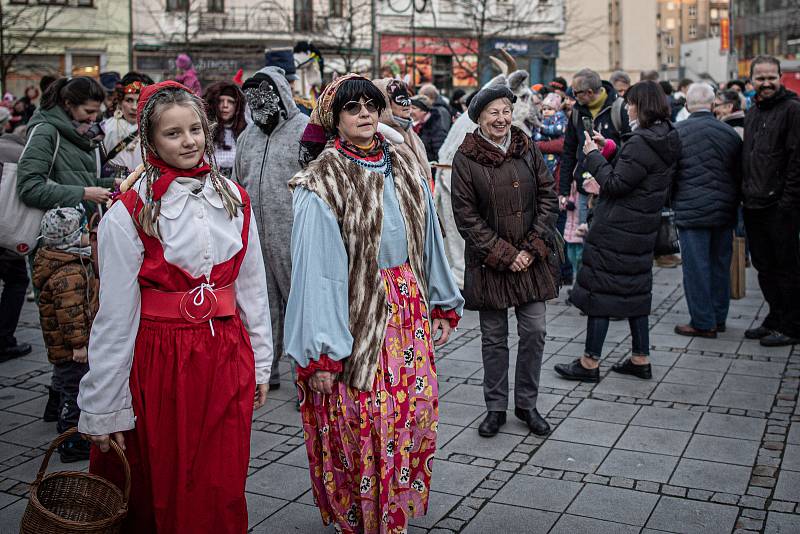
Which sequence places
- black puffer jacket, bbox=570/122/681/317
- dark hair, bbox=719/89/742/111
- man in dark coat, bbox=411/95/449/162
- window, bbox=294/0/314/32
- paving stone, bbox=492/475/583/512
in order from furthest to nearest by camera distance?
window, bbox=294/0/314/32
man in dark coat, bbox=411/95/449/162
dark hair, bbox=719/89/742/111
black puffer jacket, bbox=570/122/681/317
paving stone, bbox=492/475/583/512

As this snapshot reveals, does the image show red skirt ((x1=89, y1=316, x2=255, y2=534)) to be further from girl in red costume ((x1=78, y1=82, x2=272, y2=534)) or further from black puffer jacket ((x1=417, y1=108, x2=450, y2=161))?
black puffer jacket ((x1=417, y1=108, x2=450, y2=161))

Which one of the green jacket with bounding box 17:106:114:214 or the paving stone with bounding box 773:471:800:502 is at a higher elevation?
the green jacket with bounding box 17:106:114:214

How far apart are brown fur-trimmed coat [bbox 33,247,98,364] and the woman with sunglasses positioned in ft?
6.77

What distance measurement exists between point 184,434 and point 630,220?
4.22 metres

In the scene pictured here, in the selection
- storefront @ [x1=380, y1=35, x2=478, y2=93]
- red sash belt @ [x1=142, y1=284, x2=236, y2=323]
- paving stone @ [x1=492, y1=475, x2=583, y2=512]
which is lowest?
paving stone @ [x1=492, y1=475, x2=583, y2=512]

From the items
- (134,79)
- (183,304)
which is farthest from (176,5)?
(183,304)

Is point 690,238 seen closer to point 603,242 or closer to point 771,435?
point 603,242

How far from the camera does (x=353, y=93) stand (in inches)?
151

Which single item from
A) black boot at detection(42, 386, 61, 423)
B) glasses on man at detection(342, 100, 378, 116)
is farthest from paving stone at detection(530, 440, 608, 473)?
black boot at detection(42, 386, 61, 423)

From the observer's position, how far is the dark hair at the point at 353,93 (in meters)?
3.84

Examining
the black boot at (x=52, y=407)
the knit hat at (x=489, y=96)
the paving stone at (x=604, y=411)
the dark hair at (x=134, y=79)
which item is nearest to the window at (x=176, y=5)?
the dark hair at (x=134, y=79)

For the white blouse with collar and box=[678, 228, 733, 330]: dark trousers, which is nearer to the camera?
the white blouse with collar

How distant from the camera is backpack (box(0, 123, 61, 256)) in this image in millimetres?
5996

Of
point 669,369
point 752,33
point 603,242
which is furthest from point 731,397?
point 752,33
